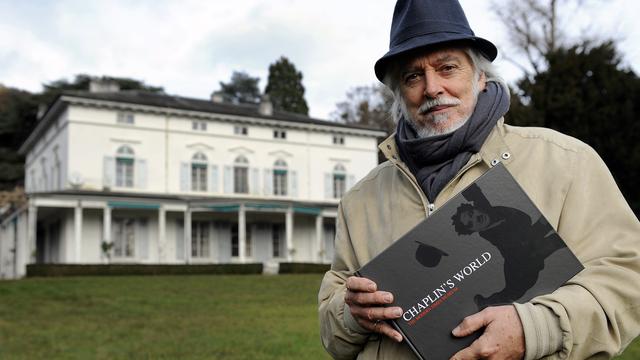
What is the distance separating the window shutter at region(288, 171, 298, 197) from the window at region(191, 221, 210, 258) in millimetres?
5326

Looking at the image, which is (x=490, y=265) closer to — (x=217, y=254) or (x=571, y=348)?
(x=571, y=348)

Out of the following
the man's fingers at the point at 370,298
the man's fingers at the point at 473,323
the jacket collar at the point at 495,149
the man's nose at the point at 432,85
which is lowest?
the man's fingers at the point at 473,323

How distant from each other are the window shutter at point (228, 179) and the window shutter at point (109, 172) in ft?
20.0

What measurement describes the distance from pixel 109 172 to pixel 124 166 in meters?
0.92

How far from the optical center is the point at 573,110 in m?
23.7

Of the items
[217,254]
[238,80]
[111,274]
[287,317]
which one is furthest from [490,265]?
[238,80]

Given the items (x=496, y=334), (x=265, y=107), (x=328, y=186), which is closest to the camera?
(x=496, y=334)

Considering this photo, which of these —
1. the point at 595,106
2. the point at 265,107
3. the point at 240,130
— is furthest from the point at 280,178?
the point at 595,106

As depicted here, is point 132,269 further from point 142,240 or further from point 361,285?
point 361,285

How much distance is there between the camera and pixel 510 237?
6.25 ft

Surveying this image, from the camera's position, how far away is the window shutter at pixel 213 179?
3678 centimetres

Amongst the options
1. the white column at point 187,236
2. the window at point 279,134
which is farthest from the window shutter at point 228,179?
the window at point 279,134

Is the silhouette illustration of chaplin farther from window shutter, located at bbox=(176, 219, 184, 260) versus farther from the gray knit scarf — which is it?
window shutter, located at bbox=(176, 219, 184, 260)

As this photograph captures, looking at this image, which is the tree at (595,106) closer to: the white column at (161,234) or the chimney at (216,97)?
the white column at (161,234)
